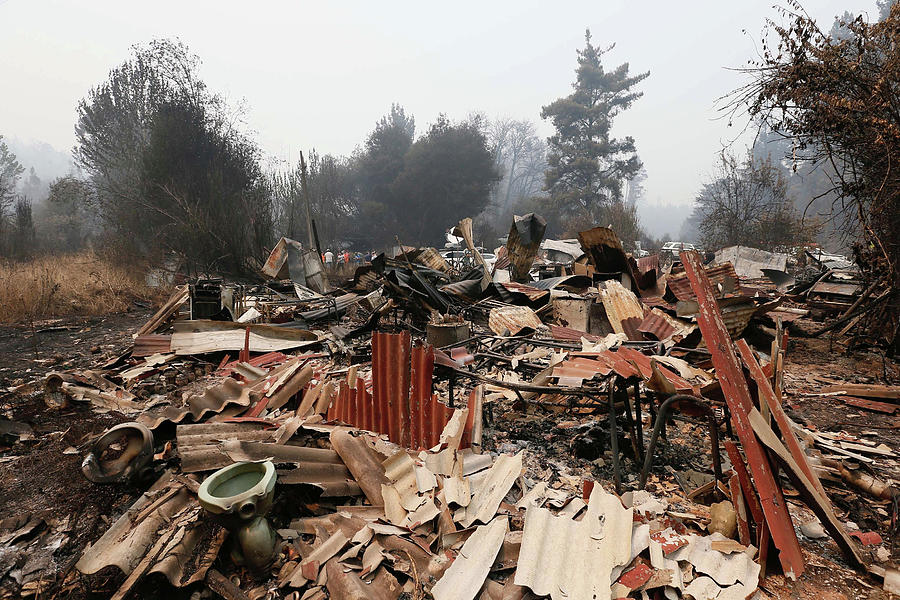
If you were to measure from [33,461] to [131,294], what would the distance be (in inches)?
404

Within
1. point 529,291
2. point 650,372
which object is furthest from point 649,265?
point 650,372

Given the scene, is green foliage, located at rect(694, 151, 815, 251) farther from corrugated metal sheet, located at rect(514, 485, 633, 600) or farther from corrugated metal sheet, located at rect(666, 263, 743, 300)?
corrugated metal sheet, located at rect(514, 485, 633, 600)

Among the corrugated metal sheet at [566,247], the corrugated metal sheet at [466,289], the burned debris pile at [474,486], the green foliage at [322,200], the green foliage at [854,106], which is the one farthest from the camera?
the green foliage at [322,200]

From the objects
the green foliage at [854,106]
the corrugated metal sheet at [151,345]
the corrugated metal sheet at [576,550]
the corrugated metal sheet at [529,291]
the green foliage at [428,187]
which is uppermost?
the green foliage at [428,187]

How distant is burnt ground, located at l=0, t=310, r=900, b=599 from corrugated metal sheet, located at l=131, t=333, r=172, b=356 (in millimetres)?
931

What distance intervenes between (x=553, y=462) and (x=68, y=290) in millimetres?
12712

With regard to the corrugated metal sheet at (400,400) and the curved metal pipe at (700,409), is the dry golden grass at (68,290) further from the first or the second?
the curved metal pipe at (700,409)

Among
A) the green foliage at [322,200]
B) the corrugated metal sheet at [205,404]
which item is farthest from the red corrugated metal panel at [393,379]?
the green foliage at [322,200]

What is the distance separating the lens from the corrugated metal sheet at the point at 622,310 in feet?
22.0

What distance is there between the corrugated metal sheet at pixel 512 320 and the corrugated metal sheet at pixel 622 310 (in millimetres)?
1286

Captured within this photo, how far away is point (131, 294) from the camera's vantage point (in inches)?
451

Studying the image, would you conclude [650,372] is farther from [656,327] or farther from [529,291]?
[529,291]

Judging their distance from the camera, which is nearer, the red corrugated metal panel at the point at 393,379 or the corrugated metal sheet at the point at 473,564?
the corrugated metal sheet at the point at 473,564

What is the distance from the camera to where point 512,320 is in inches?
282
